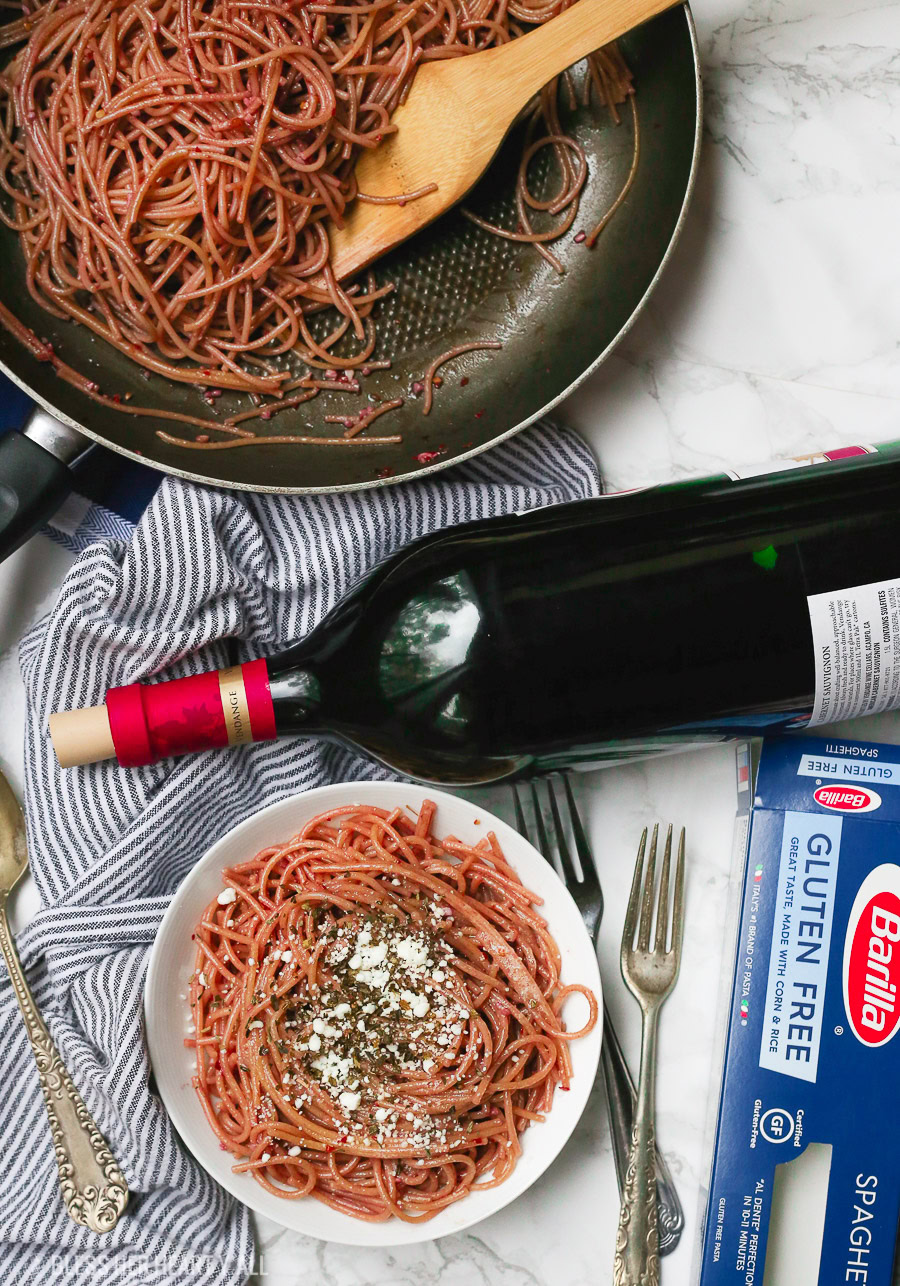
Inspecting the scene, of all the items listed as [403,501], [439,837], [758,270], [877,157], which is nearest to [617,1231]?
[439,837]

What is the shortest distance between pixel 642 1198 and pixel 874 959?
0.35 meters

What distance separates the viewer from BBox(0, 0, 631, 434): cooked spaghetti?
102 centimetres

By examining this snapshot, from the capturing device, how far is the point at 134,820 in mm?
1090

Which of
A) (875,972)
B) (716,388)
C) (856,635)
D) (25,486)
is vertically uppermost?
(25,486)

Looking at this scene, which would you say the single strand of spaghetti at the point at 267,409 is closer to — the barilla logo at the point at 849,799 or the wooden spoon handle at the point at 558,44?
the wooden spoon handle at the point at 558,44

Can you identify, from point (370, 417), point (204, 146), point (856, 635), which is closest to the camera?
point (856, 635)

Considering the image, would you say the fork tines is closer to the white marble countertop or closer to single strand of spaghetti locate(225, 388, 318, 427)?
the white marble countertop

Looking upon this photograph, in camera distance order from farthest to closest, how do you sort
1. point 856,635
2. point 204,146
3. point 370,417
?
point 370,417 < point 204,146 < point 856,635

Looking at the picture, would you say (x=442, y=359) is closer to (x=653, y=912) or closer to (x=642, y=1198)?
(x=653, y=912)

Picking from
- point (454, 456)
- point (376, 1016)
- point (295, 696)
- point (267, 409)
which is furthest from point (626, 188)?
point (376, 1016)

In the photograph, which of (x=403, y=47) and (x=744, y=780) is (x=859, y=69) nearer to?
(x=403, y=47)

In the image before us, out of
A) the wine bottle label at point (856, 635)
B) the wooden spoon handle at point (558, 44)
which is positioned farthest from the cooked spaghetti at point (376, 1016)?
the wooden spoon handle at point (558, 44)

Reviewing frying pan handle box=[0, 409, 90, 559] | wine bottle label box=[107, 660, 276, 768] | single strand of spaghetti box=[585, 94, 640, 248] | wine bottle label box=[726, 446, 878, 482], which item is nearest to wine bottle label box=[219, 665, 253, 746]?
wine bottle label box=[107, 660, 276, 768]

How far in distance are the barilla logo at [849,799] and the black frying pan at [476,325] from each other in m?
0.48
